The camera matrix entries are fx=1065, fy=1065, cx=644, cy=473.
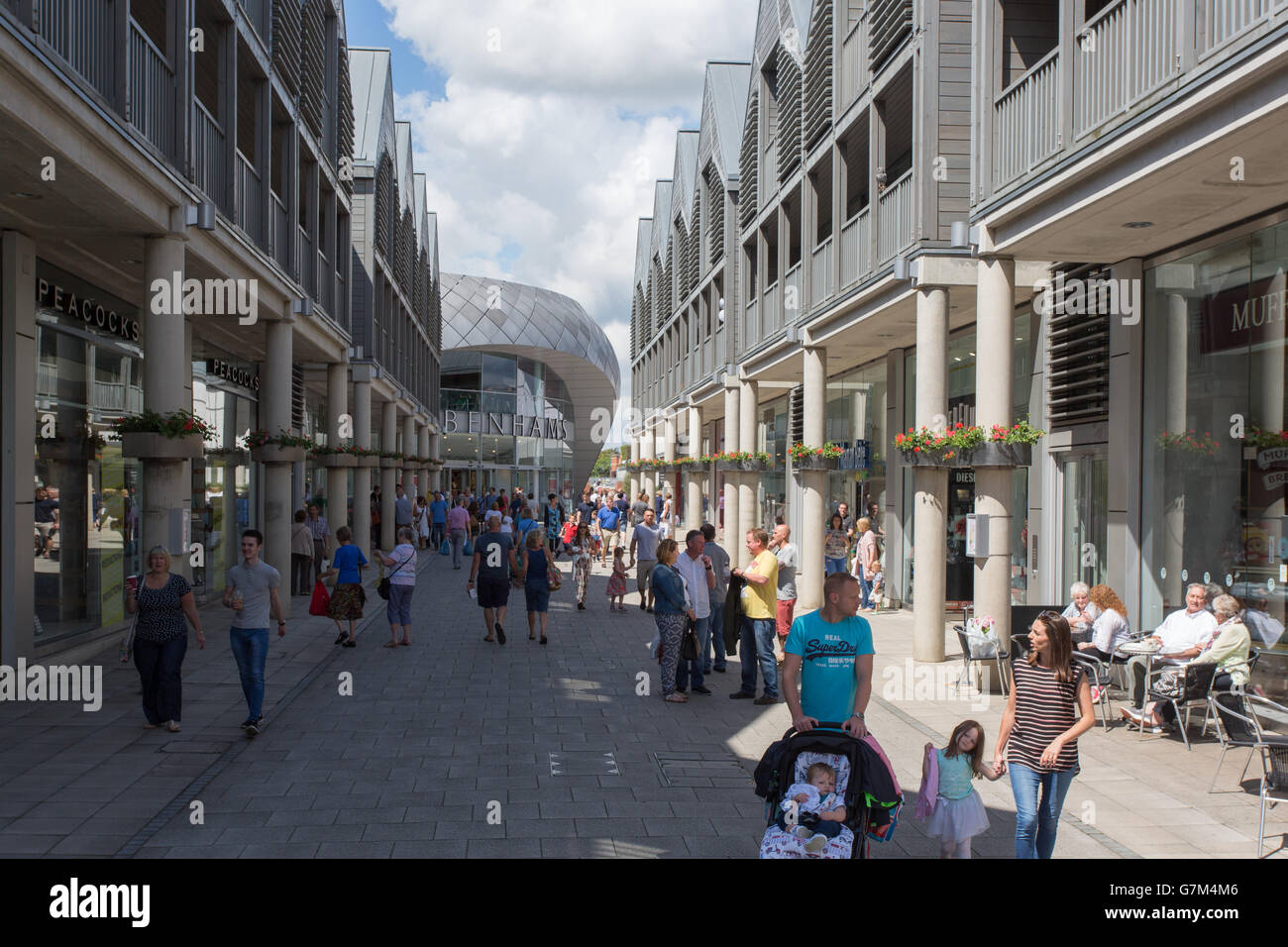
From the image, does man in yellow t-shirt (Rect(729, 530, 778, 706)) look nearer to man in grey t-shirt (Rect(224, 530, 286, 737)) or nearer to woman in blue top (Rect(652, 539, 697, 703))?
woman in blue top (Rect(652, 539, 697, 703))

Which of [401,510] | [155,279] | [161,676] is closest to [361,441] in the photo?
[401,510]

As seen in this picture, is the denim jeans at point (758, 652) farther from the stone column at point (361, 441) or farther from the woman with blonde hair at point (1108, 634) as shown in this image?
the stone column at point (361, 441)

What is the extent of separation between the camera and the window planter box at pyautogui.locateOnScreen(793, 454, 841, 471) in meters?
A: 17.5

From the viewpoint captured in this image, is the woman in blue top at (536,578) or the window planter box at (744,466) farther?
the window planter box at (744,466)

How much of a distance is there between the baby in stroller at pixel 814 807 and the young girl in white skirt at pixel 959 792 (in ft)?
2.84

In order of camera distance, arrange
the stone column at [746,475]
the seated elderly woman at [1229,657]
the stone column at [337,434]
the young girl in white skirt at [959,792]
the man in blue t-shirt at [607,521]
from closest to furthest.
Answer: the young girl in white skirt at [959,792], the seated elderly woman at [1229,657], the stone column at [337,434], the man in blue t-shirt at [607,521], the stone column at [746,475]

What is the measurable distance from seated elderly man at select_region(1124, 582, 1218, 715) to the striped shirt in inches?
184

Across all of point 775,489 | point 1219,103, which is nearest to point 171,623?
point 1219,103

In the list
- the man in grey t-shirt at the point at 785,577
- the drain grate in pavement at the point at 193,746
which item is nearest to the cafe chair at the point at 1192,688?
the man in grey t-shirt at the point at 785,577

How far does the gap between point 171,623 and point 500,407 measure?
5740 centimetres

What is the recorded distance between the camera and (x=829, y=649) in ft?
17.9

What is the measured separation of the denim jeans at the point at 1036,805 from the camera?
5.27m

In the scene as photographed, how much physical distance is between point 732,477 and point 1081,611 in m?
16.1

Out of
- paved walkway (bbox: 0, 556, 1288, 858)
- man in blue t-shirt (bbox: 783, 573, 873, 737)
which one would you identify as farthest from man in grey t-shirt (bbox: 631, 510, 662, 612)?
man in blue t-shirt (bbox: 783, 573, 873, 737)
